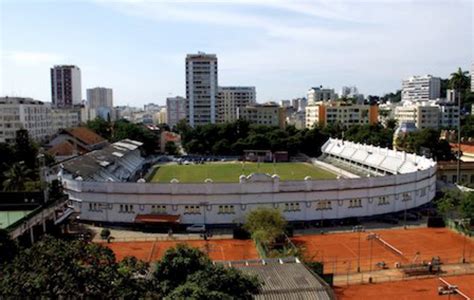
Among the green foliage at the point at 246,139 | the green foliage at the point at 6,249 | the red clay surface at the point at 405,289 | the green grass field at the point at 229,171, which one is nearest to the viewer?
the green foliage at the point at 6,249

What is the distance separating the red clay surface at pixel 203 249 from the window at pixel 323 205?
337 inches

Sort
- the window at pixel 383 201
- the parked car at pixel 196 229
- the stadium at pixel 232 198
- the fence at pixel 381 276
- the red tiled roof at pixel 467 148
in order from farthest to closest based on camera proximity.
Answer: the red tiled roof at pixel 467 148
the window at pixel 383 201
the stadium at pixel 232 198
the parked car at pixel 196 229
the fence at pixel 381 276

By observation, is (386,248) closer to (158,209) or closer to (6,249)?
(158,209)

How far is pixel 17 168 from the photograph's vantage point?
46.5 meters

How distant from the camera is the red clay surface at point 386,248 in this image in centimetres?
3597

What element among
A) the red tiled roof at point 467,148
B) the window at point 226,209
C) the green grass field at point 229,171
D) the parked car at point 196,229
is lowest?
the parked car at point 196,229

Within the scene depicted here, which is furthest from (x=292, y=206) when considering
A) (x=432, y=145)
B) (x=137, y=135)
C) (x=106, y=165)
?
(x=137, y=135)

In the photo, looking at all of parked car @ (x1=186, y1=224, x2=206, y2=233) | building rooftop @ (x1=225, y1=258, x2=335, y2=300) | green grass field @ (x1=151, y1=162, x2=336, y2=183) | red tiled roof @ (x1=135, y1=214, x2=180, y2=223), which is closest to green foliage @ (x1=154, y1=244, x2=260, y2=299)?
building rooftop @ (x1=225, y1=258, x2=335, y2=300)

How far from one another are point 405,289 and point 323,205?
17.2 metres

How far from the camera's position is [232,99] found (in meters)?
177

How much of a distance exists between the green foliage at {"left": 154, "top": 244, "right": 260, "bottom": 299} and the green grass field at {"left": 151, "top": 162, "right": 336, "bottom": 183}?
173 feet

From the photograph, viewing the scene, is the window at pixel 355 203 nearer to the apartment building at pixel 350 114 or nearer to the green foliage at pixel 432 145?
the green foliage at pixel 432 145

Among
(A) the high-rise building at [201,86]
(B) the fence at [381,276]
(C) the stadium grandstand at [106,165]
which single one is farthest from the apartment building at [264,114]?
(B) the fence at [381,276]

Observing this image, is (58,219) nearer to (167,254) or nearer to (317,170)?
(167,254)
